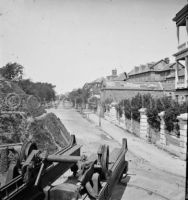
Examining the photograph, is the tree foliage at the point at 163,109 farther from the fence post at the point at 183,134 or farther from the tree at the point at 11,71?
the tree at the point at 11,71

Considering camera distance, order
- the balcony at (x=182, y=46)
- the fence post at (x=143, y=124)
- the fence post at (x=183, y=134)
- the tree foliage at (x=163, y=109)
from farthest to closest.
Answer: the balcony at (x=182, y=46) < the fence post at (x=143, y=124) < the tree foliage at (x=163, y=109) < the fence post at (x=183, y=134)

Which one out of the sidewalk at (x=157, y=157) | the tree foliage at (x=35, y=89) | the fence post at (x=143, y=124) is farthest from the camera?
the tree foliage at (x=35, y=89)

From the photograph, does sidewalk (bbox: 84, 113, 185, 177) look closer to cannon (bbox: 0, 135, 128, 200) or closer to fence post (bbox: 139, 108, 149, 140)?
fence post (bbox: 139, 108, 149, 140)

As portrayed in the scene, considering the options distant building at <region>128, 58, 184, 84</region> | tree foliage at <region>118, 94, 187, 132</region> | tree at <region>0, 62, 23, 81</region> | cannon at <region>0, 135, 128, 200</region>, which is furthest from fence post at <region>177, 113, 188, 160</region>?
distant building at <region>128, 58, 184, 84</region>

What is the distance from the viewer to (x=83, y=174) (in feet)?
14.3

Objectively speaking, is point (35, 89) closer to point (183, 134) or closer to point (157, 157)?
point (157, 157)

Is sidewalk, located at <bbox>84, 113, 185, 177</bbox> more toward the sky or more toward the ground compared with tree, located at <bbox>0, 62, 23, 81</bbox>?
more toward the ground

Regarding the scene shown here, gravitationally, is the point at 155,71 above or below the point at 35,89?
above

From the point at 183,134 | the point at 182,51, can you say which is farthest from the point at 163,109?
the point at 182,51

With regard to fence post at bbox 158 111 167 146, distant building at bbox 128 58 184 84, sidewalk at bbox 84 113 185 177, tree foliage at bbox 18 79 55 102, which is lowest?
sidewalk at bbox 84 113 185 177

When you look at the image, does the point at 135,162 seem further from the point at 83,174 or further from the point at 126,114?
the point at 126,114

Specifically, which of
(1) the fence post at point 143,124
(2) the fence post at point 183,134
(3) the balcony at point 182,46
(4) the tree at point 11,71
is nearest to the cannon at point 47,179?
(2) the fence post at point 183,134

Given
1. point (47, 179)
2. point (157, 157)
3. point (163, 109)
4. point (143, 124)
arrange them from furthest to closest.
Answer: point (143, 124) → point (163, 109) → point (157, 157) → point (47, 179)

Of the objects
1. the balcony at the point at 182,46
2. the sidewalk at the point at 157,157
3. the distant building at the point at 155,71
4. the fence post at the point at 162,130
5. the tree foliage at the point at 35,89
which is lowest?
the sidewalk at the point at 157,157
